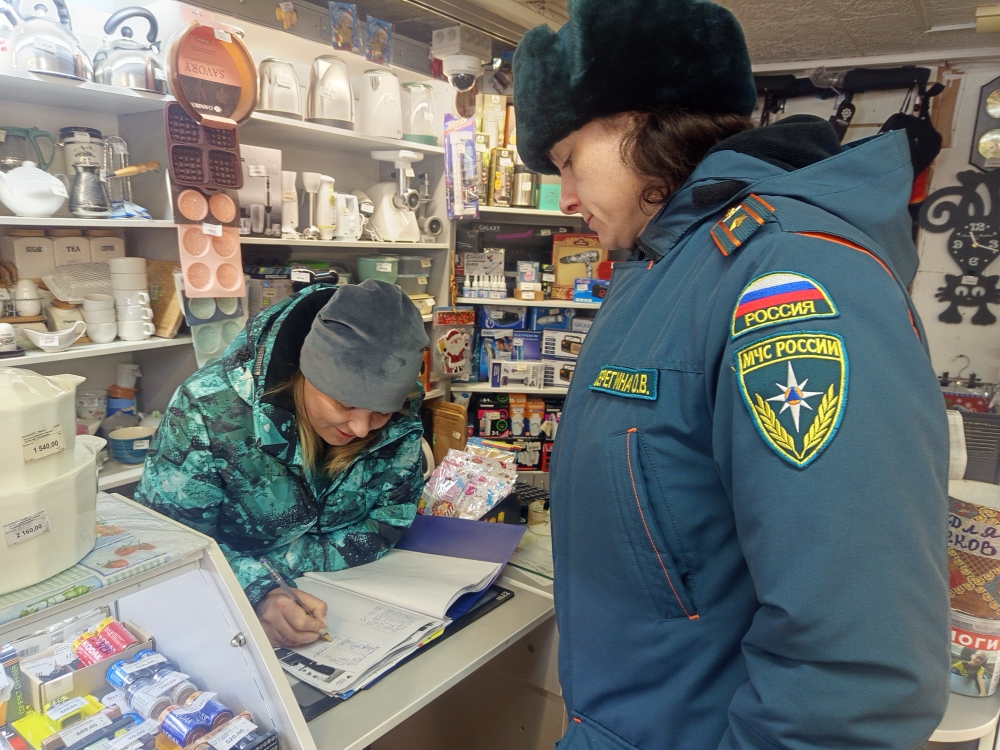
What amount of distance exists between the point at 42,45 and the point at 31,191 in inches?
16.3

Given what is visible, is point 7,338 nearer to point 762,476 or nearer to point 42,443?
point 42,443

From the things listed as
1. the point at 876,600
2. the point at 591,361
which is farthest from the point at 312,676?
the point at 876,600

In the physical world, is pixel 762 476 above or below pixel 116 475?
above

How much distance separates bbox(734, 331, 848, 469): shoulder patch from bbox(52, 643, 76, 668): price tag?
41.7 inches

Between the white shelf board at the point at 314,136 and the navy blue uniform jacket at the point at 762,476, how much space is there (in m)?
2.03

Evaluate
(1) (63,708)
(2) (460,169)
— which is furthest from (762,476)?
(2) (460,169)

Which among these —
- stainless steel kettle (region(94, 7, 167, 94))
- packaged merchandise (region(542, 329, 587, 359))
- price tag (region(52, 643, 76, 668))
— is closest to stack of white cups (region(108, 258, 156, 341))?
stainless steel kettle (region(94, 7, 167, 94))

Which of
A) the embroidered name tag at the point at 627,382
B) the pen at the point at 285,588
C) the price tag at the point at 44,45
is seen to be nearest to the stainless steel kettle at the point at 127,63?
the price tag at the point at 44,45

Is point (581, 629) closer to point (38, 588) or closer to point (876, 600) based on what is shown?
point (876, 600)

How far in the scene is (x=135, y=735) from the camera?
0.94 meters

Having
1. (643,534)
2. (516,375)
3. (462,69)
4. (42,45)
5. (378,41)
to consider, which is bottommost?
(516,375)

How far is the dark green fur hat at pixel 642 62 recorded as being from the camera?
2.86 feet

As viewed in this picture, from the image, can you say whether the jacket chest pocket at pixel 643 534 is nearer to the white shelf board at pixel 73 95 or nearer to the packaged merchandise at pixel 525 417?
the white shelf board at pixel 73 95

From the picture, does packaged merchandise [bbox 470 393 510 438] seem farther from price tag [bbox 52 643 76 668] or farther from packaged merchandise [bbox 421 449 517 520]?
price tag [bbox 52 643 76 668]
